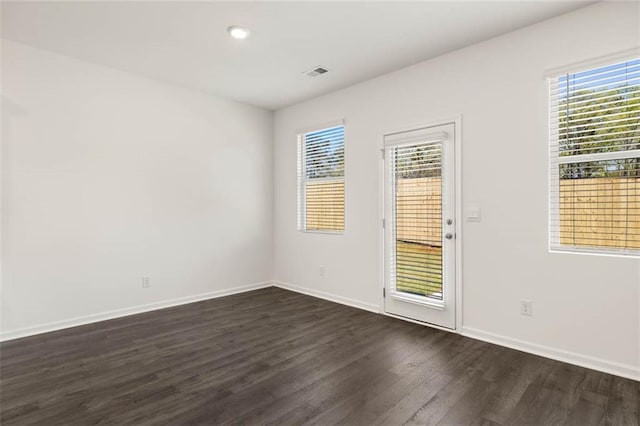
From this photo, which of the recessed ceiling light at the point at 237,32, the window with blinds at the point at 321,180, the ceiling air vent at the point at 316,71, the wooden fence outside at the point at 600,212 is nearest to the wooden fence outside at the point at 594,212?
the wooden fence outside at the point at 600,212

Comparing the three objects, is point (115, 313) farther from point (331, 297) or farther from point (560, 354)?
point (560, 354)

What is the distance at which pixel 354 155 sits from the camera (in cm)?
430

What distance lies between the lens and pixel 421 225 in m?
3.65

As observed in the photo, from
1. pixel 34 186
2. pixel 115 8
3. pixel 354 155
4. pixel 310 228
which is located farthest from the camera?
pixel 310 228

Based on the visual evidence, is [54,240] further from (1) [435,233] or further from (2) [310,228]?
(1) [435,233]

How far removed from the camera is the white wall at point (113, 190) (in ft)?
10.7

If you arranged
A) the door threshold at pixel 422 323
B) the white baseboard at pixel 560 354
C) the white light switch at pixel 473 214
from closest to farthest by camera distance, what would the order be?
the white baseboard at pixel 560 354
the white light switch at pixel 473 214
the door threshold at pixel 422 323

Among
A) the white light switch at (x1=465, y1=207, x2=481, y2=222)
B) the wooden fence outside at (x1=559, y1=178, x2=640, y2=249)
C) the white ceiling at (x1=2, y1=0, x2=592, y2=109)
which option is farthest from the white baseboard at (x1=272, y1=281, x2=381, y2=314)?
the white ceiling at (x1=2, y1=0, x2=592, y2=109)

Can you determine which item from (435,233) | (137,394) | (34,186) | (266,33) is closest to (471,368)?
(435,233)

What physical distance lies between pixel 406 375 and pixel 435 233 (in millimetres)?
1549

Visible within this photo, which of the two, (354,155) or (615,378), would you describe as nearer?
(615,378)

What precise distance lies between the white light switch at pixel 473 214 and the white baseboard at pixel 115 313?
3.31m

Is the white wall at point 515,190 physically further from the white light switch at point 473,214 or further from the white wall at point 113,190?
the white wall at point 113,190

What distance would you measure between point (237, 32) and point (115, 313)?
10.8ft
